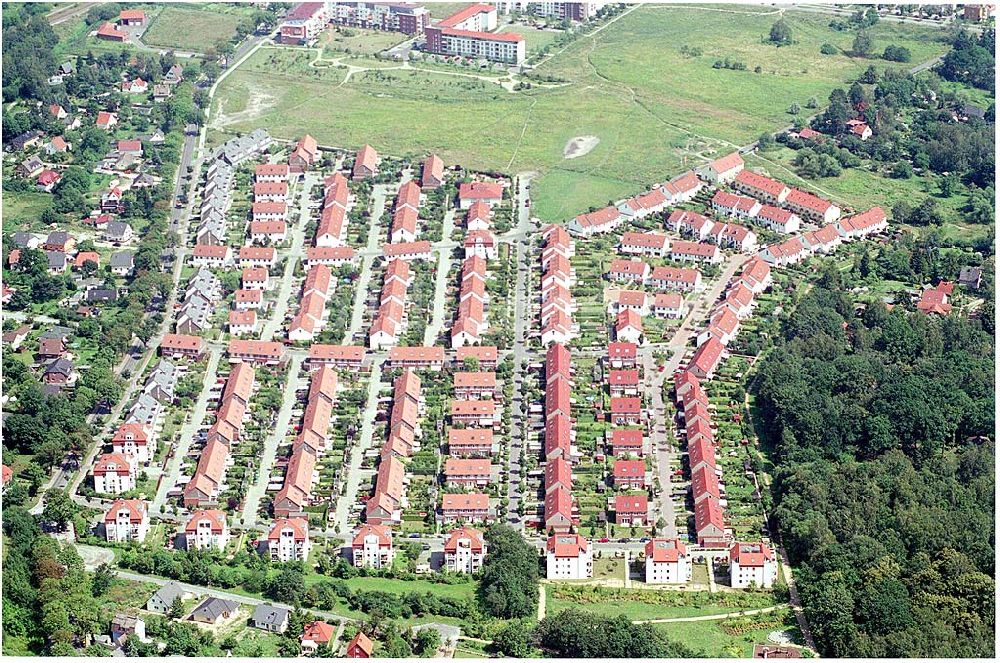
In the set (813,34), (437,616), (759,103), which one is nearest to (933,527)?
(437,616)

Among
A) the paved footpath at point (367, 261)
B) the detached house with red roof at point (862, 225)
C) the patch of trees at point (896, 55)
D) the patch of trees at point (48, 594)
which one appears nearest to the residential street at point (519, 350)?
the paved footpath at point (367, 261)

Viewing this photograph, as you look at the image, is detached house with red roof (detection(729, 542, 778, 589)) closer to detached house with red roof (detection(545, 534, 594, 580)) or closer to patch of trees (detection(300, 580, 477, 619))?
detached house with red roof (detection(545, 534, 594, 580))

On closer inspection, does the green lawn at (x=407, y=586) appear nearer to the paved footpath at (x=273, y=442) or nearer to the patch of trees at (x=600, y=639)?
the patch of trees at (x=600, y=639)

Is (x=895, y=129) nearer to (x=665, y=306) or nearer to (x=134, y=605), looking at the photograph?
(x=665, y=306)

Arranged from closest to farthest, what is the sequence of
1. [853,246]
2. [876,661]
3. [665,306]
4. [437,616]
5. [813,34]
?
[876,661]
[437,616]
[665,306]
[853,246]
[813,34]

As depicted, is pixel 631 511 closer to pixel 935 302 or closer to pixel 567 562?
pixel 567 562

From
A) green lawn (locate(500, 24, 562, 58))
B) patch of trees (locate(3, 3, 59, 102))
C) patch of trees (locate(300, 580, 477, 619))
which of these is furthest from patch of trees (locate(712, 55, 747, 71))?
patch of trees (locate(300, 580, 477, 619))

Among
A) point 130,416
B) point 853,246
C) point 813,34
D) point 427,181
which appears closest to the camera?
point 130,416

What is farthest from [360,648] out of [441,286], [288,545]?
[441,286]
